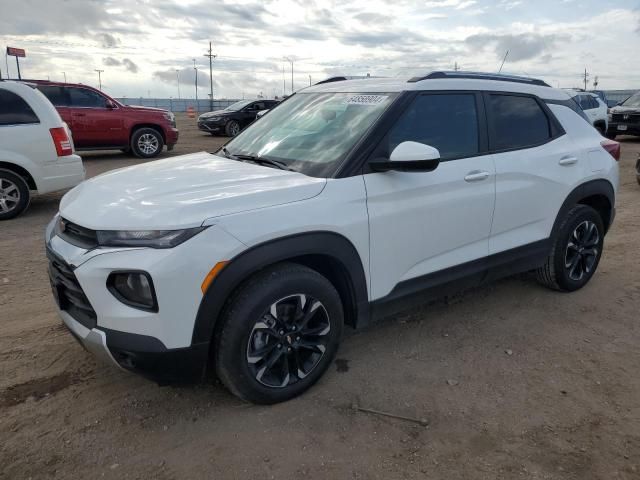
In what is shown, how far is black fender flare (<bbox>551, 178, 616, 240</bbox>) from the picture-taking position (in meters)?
4.05

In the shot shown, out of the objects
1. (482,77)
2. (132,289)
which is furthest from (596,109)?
(132,289)

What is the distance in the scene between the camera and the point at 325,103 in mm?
3555

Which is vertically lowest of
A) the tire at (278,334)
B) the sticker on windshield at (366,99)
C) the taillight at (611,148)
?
the tire at (278,334)

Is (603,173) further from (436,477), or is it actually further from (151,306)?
(151,306)

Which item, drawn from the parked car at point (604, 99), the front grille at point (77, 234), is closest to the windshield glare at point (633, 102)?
the parked car at point (604, 99)

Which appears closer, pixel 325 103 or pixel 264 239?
pixel 264 239

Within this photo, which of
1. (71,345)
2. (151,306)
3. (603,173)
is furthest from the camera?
(603,173)

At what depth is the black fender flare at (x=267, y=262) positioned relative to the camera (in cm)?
241

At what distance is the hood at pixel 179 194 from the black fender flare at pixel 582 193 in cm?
229

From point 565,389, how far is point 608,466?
65 cm

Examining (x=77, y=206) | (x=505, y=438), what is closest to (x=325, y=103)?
(x=77, y=206)

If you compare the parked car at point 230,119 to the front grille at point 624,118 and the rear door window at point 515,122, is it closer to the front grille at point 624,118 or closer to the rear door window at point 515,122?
the front grille at point 624,118

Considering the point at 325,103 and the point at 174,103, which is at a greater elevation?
the point at 174,103

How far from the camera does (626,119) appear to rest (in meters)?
16.6
